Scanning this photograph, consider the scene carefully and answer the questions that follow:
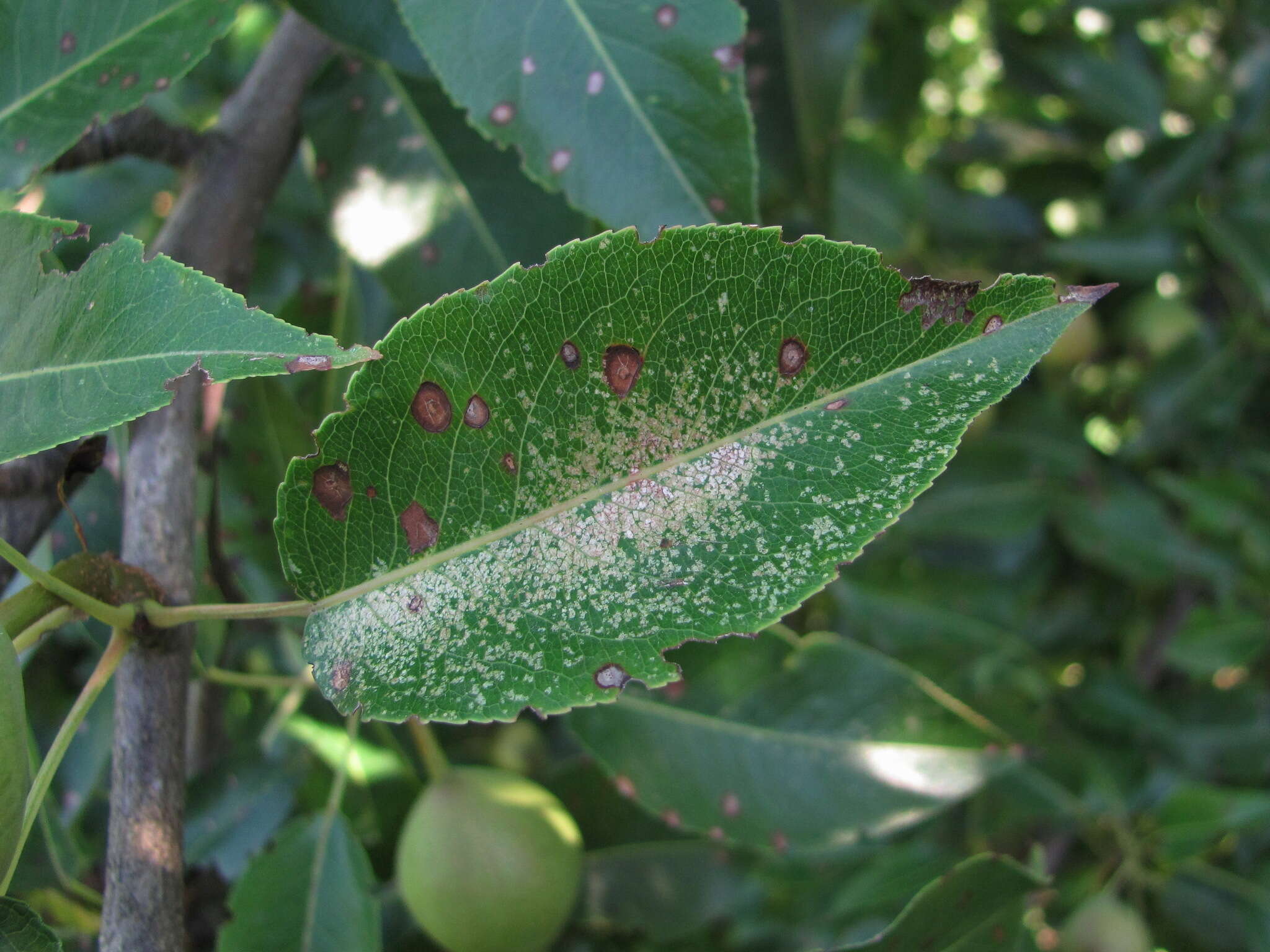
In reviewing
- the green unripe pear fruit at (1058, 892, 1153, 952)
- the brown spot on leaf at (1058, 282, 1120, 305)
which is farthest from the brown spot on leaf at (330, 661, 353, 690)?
the green unripe pear fruit at (1058, 892, 1153, 952)

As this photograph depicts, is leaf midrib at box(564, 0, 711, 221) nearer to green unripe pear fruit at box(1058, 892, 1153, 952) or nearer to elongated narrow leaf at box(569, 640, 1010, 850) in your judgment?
elongated narrow leaf at box(569, 640, 1010, 850)

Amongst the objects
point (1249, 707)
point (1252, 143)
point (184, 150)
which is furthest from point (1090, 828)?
point (184, 150)

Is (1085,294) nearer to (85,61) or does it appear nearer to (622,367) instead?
(622,367)

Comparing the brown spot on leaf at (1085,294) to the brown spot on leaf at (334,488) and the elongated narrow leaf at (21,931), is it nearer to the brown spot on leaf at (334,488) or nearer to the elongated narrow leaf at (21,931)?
the brown spot on leaf at (334,488)

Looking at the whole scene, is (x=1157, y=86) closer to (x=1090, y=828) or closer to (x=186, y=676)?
(x=1090, y=828)

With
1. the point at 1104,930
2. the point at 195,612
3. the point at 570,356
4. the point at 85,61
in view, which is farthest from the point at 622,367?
the point at 1104,930
